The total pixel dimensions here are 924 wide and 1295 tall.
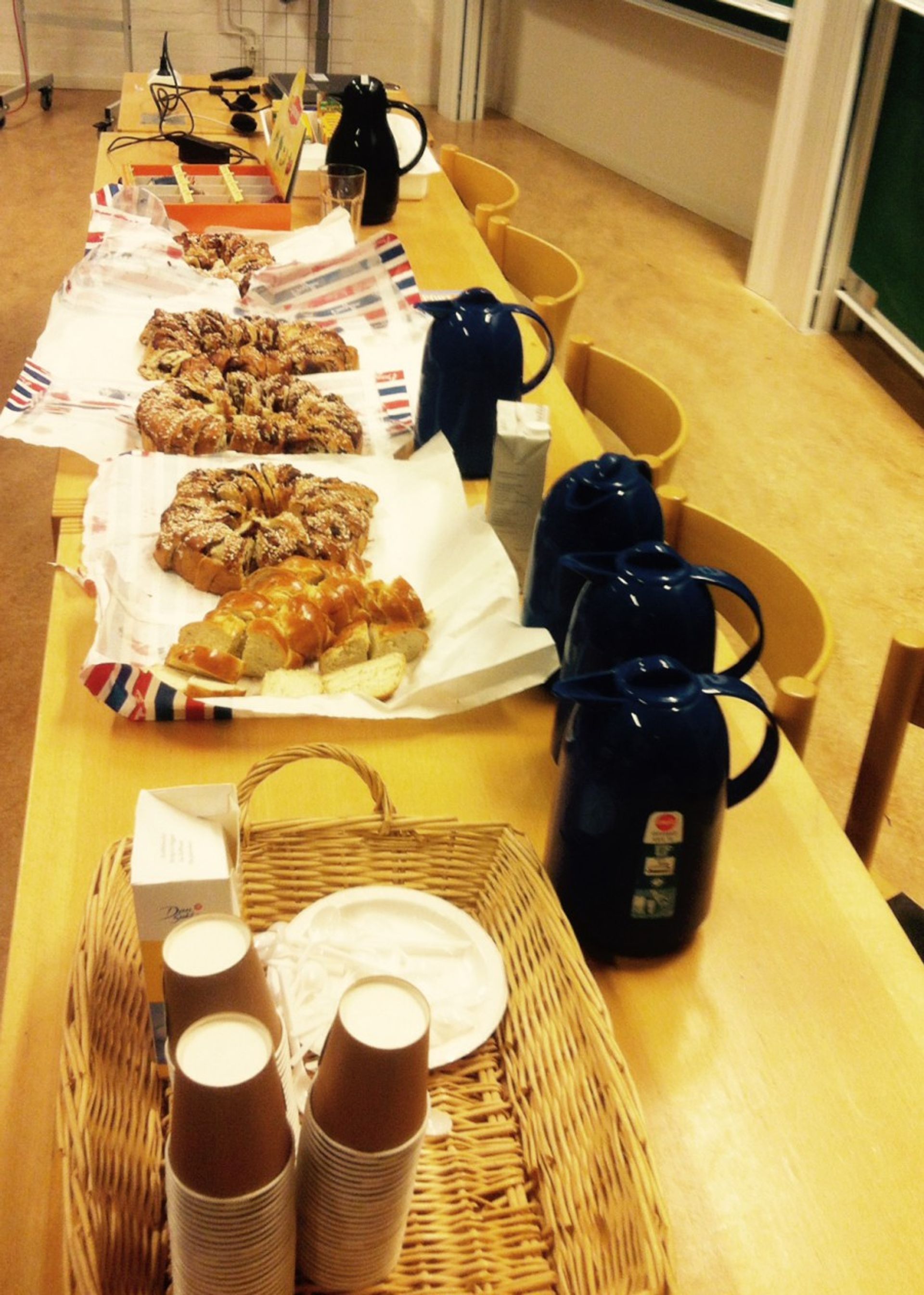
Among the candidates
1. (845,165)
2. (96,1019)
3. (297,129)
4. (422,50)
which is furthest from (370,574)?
(422,50)

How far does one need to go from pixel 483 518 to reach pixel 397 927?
56 centimetres

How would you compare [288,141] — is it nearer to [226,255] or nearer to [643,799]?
[226,255]

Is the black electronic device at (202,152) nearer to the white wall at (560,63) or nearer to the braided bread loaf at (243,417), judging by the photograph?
the braided bread loaf at (243,417)

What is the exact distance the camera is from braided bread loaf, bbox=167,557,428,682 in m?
1.13

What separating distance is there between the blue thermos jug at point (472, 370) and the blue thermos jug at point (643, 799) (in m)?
0.63

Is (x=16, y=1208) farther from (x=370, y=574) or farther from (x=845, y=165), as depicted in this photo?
(x=845, y=165)

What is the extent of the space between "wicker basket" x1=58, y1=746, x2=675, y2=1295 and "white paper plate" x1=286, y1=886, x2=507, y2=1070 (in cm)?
1

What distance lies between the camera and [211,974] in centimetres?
59

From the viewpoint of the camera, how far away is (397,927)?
881 millimetres

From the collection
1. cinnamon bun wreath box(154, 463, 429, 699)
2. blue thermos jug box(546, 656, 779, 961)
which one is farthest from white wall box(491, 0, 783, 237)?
blue thermos jug box(546, 656, 779, 961)

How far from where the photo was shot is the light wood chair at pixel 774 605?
44.8 inches

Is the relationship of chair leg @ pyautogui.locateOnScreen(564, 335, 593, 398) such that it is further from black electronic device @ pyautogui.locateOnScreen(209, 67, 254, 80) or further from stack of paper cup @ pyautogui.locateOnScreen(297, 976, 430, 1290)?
black electronic device @ pyautogui.locateOnScreen(209, 67, 254, 80)

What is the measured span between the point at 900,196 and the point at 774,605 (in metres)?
2.65

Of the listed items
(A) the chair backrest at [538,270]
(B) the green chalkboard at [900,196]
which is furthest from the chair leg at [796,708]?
(B) the green chalkboard at [900,196]
